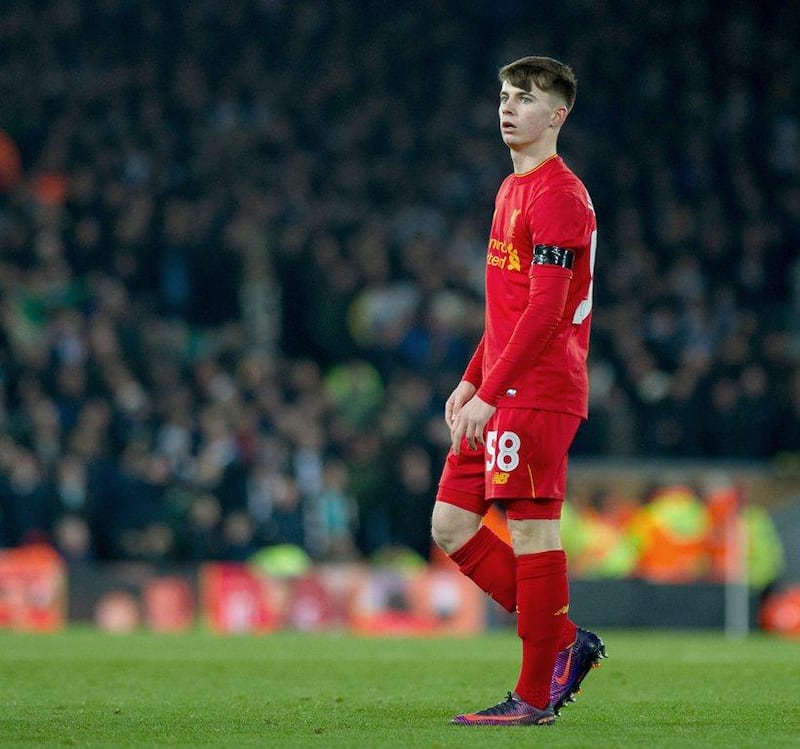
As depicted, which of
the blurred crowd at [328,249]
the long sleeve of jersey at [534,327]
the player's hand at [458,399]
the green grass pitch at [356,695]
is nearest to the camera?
the green grass pitch at [356,695]

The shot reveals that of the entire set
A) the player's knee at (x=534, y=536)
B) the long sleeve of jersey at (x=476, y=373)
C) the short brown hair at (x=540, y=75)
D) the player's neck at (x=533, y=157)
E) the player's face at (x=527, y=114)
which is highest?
the short brown hair at (x=540, y=75)

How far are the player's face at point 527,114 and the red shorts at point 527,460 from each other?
0.94 metres

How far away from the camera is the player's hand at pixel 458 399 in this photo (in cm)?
643

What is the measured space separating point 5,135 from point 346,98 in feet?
14.8

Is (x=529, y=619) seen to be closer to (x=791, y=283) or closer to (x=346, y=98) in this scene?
(x=791, y=283)

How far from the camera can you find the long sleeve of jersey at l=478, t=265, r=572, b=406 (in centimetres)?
604

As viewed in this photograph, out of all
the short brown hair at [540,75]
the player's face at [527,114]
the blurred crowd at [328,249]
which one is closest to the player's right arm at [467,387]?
the player's face at [527,114]

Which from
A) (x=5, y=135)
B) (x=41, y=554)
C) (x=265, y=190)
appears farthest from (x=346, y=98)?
(x=41, y=554)

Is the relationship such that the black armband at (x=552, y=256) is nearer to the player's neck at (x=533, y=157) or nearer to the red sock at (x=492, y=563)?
the player's neck at (x=533, y=157)

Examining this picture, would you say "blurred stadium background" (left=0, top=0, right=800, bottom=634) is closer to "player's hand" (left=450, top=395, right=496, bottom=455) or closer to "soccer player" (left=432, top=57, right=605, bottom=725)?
"soccer player" (left=432, top=57, right=605, bottom=725)

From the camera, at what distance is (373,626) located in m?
15.5

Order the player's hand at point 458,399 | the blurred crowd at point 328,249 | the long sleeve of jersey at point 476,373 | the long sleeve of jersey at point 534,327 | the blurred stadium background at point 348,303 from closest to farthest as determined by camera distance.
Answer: the long sleeve of jersey at point 534,327, the player's hand at point 458,399, the long sleeve of jersey at point 476,373, the blurred stadium background at point 348,303, the blurred crowd at point 328,249

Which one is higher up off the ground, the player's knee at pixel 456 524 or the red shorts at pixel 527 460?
the red shorts at pixel 527 460

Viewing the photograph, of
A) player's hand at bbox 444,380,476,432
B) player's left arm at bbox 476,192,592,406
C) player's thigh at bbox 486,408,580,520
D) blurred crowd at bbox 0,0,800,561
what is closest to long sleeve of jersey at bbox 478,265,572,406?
player's left arm at bbox 476,192,592,406
